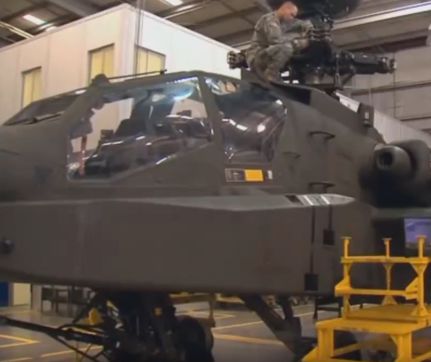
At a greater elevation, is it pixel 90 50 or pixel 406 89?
pixel 406 89

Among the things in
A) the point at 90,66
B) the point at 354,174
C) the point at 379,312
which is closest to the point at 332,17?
→ the point at 354,174

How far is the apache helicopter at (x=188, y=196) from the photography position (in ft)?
11.1

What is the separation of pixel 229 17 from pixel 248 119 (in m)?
13.4

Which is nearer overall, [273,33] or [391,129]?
[273,33]

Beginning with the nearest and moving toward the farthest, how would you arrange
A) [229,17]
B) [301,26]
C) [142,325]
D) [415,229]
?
[415,229] < [142,325] < [301,26] < [229,17]

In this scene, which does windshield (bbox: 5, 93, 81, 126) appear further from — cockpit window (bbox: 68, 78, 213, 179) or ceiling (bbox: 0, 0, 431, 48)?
ceiling (bbox: 0, 0, 431, 48)

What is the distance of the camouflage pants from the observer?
5383 mm

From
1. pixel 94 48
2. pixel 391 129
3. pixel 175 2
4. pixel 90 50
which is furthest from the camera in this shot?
pixel 391 129

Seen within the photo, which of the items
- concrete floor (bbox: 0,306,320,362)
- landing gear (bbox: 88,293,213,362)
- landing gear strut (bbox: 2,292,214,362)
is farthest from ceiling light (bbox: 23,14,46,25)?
landing gear (bbox: 88,293,213,362)

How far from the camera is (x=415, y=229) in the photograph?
182 inches

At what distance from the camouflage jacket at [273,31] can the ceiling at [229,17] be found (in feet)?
29.8

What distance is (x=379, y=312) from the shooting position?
4359 millimetres

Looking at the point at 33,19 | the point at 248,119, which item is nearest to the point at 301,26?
the point at 248,119

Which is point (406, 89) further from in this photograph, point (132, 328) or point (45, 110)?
point (45, 110)
